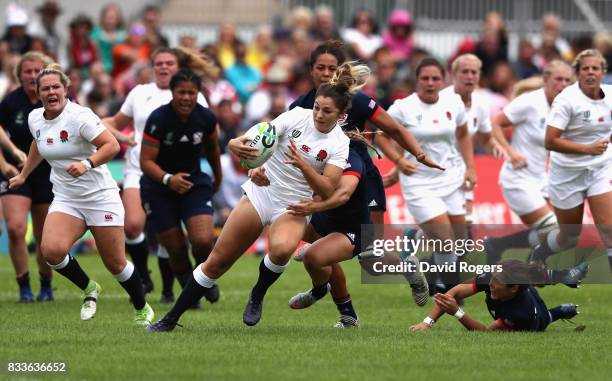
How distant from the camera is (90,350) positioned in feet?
29.8

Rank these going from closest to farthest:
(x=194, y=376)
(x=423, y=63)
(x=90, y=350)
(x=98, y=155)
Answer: (x=194, y=376) → (x=90, y=350) → (x=98, y=155) → (x=423, y=63)

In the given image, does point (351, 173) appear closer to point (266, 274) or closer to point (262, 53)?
point (266, 274)

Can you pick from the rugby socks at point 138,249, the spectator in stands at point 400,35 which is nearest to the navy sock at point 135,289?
the rugby socks at point 138,249

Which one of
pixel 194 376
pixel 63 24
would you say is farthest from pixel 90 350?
pixel 63 24

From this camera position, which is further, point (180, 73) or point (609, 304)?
point (609, 304)

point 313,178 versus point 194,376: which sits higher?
point 313,178

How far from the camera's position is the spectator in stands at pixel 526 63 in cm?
2338

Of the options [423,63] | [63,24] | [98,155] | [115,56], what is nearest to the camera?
[98,155]

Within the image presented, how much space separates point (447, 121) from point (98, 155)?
13.1 feet

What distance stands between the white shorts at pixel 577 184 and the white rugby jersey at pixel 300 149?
11.2ft

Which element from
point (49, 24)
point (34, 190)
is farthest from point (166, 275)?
point (49, 24)

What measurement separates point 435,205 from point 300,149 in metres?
3.38

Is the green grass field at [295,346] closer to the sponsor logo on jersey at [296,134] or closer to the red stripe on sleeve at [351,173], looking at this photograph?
the red stripe on sleeve at [351,173]

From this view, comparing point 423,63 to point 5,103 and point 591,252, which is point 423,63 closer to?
point 591,252
